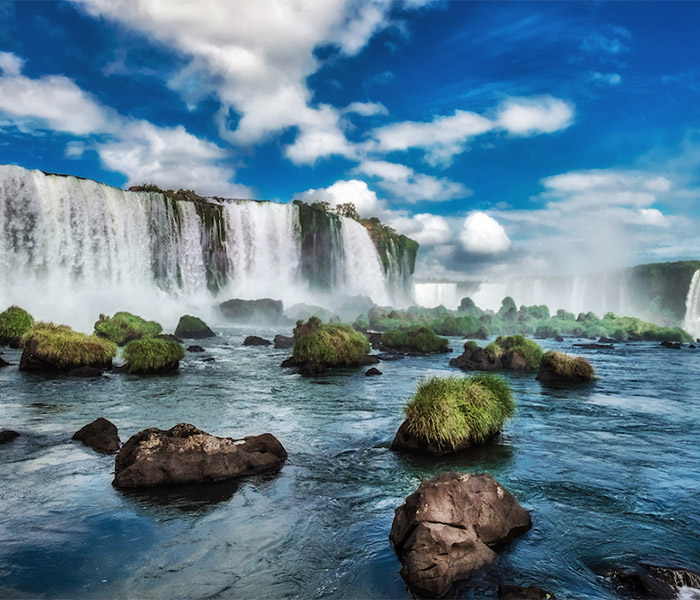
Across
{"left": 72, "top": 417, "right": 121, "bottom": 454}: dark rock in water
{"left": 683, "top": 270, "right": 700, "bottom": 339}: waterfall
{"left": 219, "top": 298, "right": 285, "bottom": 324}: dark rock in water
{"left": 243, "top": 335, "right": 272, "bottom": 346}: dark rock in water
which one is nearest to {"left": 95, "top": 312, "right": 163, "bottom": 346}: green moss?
{"left": 243, "top": 335, "right": 272, "bottom": 346}: dark rock in water

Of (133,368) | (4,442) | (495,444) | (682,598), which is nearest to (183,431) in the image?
(4,442)

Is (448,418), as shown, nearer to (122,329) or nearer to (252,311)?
(122,329)

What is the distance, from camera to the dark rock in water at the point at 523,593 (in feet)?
17.4

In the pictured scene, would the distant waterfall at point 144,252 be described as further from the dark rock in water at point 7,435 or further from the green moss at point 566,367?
the green moss at point 566,367

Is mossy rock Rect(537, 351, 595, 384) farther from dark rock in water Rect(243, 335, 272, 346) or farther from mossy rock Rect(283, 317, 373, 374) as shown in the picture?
dark rock in water Rect(243, 335, 272, 346)

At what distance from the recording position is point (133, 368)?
22203 mm

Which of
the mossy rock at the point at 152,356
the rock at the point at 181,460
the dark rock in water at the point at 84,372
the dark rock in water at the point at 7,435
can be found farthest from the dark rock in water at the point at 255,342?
the rock at the point at 181,460

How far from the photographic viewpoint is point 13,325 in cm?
3186

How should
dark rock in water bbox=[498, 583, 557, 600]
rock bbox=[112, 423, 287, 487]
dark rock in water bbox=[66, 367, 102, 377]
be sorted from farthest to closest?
dark rock in water bbox=[66, 367, 102, 377]
rock bbox=[112, 423, 287, 487]
dark rock in water bbox=[498, 583, 557, 600]

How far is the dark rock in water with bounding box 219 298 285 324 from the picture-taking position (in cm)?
6172

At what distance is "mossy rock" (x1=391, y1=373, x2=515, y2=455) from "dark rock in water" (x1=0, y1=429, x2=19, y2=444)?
9077 mm

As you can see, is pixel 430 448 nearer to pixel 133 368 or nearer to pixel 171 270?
pixel 133 368

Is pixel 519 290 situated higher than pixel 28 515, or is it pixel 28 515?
pixel 519 290

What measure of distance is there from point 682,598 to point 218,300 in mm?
66030
